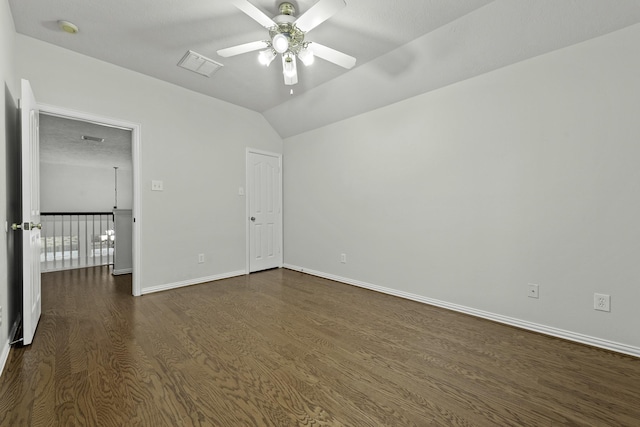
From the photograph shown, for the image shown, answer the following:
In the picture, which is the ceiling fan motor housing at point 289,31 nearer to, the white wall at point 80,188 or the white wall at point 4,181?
the white wall at point 4,181

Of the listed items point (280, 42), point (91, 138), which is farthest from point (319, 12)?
point (91, 138)

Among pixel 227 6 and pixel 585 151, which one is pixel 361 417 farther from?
pixel 227 6

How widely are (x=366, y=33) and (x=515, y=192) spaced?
194 cm

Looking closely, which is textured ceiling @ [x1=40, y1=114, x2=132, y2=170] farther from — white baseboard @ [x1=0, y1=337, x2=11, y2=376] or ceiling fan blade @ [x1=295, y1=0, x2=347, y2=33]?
ceiling fan blade @ [x1=295, y1=0, x2=347, y2=33]

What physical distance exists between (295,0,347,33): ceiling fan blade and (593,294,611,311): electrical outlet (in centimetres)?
277

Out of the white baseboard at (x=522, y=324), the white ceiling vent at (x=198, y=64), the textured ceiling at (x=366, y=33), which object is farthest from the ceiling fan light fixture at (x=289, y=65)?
the white baseboard at (x=522, y=324)

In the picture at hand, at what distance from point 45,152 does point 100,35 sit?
5798 mm

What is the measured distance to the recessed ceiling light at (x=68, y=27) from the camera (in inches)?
93.6

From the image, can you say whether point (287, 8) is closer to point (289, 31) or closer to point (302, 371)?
point (289, 31)

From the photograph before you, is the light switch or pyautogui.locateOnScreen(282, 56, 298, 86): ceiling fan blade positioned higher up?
pyautogui.locateOnScreen(282, 56, 298, 86): ceiling fan blade

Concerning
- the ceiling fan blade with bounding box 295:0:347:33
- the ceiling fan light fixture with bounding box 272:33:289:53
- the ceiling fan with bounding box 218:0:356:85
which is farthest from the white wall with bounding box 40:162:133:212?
the ceiling fan blade with bounding box 295:0:347:33

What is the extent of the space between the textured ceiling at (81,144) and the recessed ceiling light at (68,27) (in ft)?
6.48

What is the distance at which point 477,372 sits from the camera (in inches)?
70.7

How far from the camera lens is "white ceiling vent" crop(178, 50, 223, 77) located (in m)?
2.86
